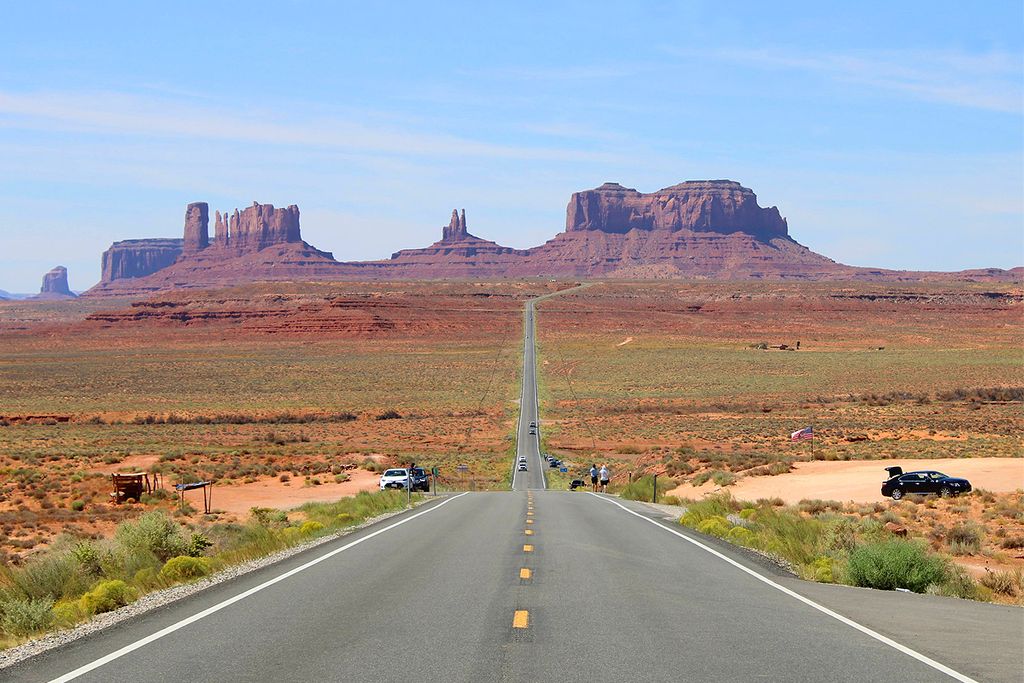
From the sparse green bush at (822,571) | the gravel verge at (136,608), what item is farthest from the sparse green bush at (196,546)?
the sparse green bush at (822,571)

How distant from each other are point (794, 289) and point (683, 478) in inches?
6319

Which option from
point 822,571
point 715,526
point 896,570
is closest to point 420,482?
point 715,526

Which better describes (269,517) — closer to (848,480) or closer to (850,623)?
(848,480)

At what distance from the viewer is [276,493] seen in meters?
42.1

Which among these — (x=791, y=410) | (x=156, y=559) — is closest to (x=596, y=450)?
(x=791, y=410)

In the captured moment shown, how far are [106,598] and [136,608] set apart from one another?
1.36ft

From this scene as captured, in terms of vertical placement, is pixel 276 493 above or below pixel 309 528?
below

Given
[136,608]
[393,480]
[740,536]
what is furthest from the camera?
[393,480]

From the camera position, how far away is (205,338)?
165 meters

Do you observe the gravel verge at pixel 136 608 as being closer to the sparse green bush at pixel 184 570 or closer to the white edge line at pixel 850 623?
the sparse green bush at pixel 184 570

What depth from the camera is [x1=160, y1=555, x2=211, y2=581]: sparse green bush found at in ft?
48.0

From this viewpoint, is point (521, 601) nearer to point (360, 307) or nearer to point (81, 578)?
point (81, 578)

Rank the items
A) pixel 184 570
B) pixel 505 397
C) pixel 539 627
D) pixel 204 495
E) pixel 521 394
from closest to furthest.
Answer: pixel 539 627
pixel 184 570
pixel 204 495
pixel 505 397
pixel 521 394

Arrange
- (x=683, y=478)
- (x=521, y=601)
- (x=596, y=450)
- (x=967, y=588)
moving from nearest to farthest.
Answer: (x=521, y=601) → (x=967, y=588) → (x=683, y=478) → (x=596, y=450)
